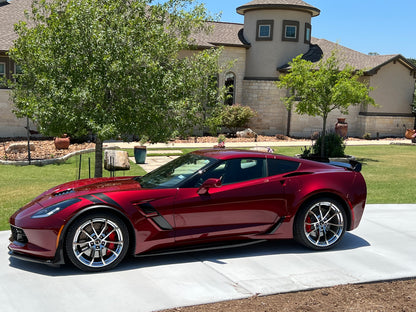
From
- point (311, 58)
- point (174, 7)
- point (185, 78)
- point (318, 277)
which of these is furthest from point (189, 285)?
point (311, 58)

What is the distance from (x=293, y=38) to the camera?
30531 mm

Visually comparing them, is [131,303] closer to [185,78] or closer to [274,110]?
[185,78]

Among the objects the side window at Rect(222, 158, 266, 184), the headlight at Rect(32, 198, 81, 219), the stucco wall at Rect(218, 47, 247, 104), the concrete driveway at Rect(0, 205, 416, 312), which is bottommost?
the concrete driveway at Rect(0, 205, 416, 312)

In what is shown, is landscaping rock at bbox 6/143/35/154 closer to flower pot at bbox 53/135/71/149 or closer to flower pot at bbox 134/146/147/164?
flower pot at bbox 53/135/71/149

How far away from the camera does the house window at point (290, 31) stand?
3027 cm

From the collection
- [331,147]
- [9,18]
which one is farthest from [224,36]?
[331,147]

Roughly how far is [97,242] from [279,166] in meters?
2.62

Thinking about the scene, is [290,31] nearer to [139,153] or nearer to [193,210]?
[139,153]

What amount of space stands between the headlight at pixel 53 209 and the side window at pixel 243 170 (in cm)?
193

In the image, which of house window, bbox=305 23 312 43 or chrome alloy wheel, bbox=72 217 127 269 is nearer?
chrome alloy wheel, bbox=72 217 127 269

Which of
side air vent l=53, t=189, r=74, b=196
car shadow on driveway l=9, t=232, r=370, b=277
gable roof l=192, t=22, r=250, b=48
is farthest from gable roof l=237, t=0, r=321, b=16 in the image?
side air vent l=53, t=189, r=74, b=196

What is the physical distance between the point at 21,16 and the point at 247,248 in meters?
24.6

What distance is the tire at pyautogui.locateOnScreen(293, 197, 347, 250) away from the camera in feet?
20.7

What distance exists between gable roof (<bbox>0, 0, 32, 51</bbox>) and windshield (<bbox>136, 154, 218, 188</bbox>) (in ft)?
64.8
